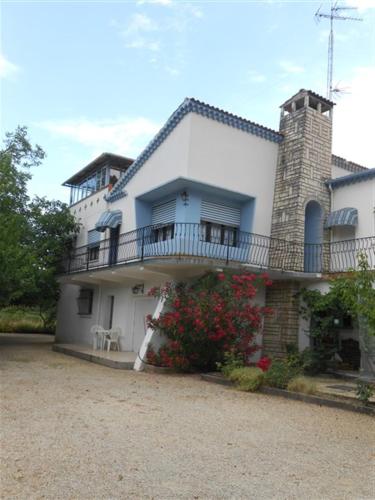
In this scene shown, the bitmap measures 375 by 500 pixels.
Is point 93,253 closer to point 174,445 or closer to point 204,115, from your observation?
point 204,115

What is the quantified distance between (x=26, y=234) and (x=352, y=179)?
13.0 meters

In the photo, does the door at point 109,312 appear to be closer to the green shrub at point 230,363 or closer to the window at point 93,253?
the window at point 93,253

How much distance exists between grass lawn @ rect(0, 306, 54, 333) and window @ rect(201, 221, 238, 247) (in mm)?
17536

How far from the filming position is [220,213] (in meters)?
14.5

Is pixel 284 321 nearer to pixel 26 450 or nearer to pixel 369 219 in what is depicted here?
pixel 369 219

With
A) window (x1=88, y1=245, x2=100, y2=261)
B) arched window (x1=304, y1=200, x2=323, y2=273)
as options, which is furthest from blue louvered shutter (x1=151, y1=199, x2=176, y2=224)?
arched window (x1=304, y1=200, x2=323, y2=273)

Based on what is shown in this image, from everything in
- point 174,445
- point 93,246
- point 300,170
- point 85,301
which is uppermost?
point 300,170

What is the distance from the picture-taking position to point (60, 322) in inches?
872

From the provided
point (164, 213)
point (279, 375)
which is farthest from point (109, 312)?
point (279, 375)

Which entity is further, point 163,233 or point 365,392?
point 163,233

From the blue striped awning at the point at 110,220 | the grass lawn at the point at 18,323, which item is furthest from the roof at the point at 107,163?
the grass lawn at the point at 18,323

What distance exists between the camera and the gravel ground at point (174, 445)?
13.3 feet

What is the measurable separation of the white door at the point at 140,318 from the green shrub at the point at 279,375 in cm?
670

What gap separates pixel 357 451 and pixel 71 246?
17711mm
